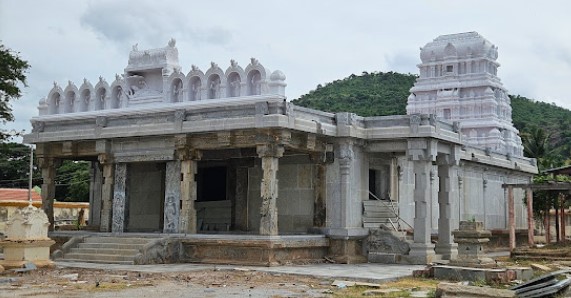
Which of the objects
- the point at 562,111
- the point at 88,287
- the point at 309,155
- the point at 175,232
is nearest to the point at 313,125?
the point at 309,155

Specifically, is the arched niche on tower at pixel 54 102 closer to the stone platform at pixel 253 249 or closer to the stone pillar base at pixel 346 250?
the stone platform at pixel 253 249

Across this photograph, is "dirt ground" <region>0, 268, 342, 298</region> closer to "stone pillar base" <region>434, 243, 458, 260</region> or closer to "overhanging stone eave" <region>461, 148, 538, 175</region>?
"stone pillar base" <region>434, 243, 458, 260</region>

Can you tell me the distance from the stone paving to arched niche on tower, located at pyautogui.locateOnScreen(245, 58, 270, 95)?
17.2 feet

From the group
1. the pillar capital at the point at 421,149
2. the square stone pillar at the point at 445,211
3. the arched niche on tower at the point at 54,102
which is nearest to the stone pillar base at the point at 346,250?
the square stone pillar at the point at 445,211

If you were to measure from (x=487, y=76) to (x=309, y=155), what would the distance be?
2343 cm

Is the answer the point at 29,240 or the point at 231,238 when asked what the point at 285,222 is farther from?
the point at 29,240

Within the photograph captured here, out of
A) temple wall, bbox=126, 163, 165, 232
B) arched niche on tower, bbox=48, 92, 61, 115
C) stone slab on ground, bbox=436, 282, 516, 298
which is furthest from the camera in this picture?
temple wall, bbox=126, 163, 165, 232

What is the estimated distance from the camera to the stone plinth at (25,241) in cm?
1864

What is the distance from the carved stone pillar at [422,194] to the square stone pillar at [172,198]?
729cm

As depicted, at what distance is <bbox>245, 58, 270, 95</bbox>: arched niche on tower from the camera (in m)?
20.8

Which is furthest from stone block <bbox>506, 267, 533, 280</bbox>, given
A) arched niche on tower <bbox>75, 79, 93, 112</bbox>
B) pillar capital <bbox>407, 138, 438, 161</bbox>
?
arched niche on tower <bbox>75, 79, 93, 112</bbox>

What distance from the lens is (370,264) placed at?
849 inches

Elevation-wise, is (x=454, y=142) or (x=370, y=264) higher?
(x=454, y=142)

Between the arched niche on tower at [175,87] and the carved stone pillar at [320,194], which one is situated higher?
the arched niche on tower at [175,87]
